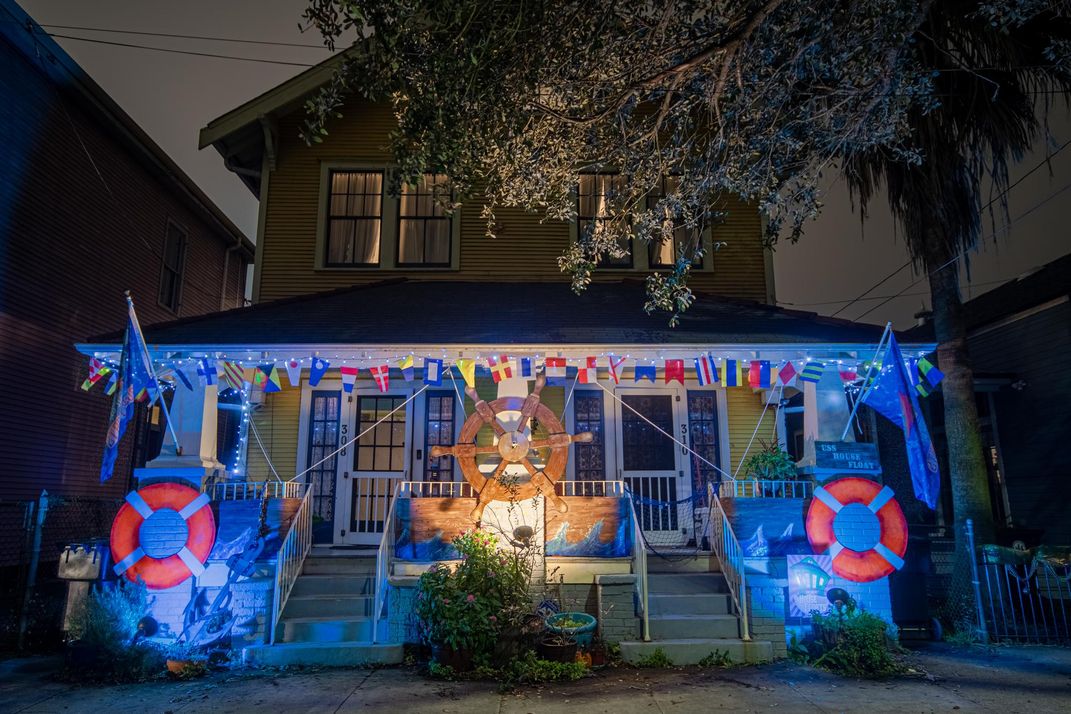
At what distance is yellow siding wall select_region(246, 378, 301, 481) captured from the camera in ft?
35.8

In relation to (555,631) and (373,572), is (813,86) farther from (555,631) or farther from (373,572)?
(373,572)

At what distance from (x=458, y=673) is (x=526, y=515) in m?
2.10

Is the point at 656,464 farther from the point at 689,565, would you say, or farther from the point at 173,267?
the point at 173,267

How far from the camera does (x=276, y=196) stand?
1197 cm

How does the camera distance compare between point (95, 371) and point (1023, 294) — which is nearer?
point (95, 371)

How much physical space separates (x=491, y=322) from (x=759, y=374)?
136 inches

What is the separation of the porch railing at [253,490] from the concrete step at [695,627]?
4682 mm

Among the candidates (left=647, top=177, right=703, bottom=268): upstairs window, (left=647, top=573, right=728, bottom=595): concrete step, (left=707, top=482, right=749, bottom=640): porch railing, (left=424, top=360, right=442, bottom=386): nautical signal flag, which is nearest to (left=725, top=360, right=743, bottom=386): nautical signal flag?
(left=707, top=482, right=749, bottom=640): porch railing

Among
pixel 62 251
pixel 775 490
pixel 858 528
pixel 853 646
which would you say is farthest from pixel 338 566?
pixel 62 251

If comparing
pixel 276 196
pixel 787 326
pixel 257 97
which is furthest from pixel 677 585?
pixel 257 97

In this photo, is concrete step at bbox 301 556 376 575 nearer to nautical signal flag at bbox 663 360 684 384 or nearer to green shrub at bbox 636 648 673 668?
green shrub at bbox 636 648 673 668

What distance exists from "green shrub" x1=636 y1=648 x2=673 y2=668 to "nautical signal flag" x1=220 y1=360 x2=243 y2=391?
5954 millimetres

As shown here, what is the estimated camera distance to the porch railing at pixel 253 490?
8.75 metres

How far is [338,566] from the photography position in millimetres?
9102
